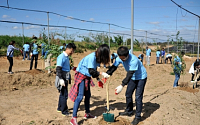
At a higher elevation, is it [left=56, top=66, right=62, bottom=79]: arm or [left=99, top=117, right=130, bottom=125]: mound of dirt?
[left=56, top=66, right=62, bottom=79]: arm

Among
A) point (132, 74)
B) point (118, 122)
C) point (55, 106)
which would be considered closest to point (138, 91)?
point (132, 74)

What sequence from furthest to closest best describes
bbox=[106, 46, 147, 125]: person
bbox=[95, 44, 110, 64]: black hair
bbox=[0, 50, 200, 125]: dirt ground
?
1. bbox=[0, 50, 200, 125]: dirt ground
2. bbox=[106, 46, 147, 125]: person
3. bbox=[95, 44, 110, 64]: black hair

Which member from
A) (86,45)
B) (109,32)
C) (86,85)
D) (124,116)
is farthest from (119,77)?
(86,45)

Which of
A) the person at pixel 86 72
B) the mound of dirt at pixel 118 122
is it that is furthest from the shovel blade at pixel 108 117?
the person at pixel 86 72

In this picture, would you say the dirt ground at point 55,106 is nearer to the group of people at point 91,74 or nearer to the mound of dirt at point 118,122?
the mound of dirt at point 118,122

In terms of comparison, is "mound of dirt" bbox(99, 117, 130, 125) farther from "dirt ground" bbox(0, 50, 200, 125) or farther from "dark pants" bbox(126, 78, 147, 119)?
"dark pants" bbox(126, 78, 147, 119)

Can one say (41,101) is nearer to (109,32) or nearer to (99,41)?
(109,32)

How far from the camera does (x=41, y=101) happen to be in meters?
5.93

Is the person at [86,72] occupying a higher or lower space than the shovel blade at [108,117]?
higher

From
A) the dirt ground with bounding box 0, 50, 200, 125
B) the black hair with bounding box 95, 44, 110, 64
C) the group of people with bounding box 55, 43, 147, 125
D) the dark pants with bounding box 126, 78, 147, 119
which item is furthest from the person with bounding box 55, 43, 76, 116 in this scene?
the dark pants with bounding box 126, 78, 147, 119

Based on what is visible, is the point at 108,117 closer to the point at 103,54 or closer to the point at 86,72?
the point at 86,72

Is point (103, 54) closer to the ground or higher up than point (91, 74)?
higher up

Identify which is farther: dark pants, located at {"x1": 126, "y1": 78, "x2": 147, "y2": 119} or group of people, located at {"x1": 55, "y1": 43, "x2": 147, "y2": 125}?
dark pants, located at {"x1": 126, "y1": 78, "x2": 147, "y2": 119}

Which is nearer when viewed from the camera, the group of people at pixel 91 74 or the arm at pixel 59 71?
the group of people at pixel 91 74
